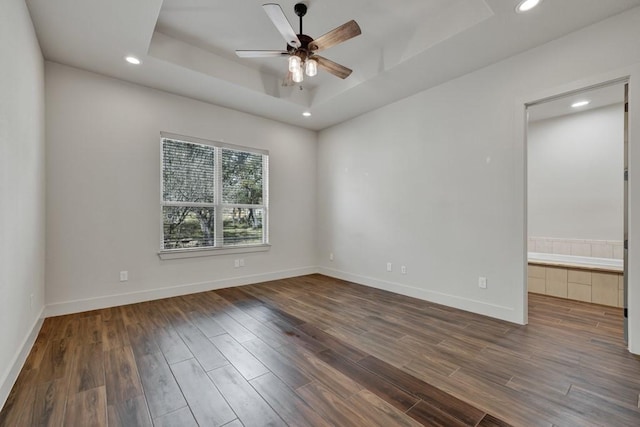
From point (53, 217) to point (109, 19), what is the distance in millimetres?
2234

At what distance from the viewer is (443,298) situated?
3678 millimetres

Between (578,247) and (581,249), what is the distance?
5 centimetres

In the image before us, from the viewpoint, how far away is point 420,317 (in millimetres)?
3225

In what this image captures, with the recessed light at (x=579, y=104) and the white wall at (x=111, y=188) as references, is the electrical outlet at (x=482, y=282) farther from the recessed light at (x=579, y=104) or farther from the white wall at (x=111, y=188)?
the white wall at (x=111, y=188)

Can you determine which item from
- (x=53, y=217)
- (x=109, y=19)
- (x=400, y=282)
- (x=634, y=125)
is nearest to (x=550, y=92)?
(x=634, y=125)

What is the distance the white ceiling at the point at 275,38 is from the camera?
2.48 meters

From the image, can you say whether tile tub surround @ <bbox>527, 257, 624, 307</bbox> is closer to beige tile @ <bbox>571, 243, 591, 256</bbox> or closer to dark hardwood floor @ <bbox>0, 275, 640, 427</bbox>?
beige tile @ <bbox>571, 243, 591, 256</bbox>

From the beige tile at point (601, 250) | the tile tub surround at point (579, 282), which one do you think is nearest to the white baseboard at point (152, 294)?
the tile tub surround at point (579, 282)

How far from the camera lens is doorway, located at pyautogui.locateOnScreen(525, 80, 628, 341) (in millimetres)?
3809

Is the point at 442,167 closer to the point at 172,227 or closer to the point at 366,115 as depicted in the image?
the point at 366,115

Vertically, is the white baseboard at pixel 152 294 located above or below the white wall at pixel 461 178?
below

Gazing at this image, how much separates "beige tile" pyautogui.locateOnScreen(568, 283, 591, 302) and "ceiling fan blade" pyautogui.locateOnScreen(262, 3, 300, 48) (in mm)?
4585

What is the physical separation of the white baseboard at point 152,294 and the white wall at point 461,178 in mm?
1506

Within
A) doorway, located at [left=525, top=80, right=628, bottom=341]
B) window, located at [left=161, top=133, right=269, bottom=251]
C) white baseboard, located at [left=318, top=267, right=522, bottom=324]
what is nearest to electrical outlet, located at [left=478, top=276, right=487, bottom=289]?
white baseboard, located at [left=318, top=267, right=522, bottom=324]
